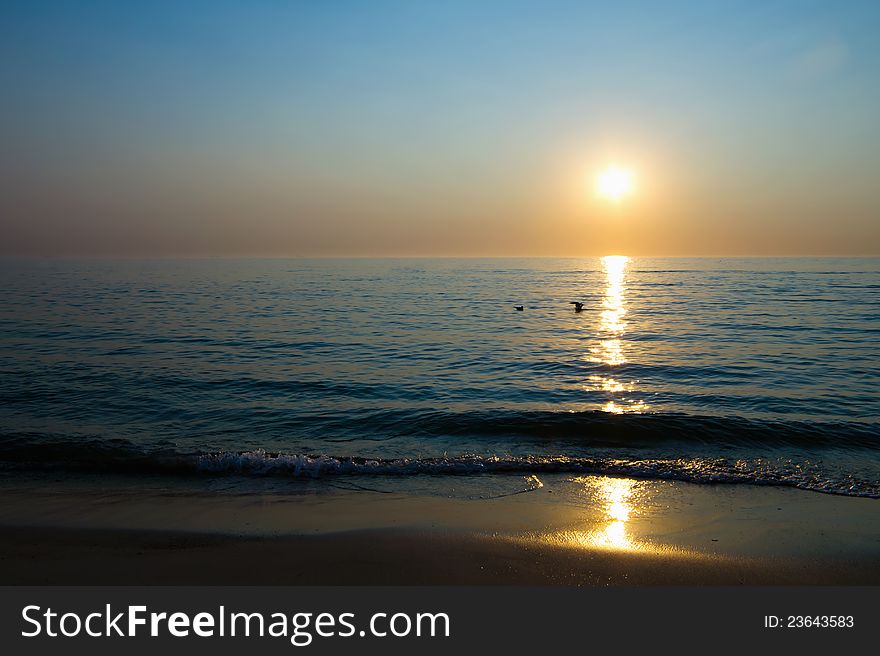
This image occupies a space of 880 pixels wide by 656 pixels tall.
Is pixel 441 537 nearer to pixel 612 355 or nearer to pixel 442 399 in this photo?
pixel 442 399

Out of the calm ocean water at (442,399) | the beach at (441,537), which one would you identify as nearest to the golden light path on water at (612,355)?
the calm ocean water at (442,399)

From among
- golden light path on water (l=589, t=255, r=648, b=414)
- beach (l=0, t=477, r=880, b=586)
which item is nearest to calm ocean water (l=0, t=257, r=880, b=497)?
golden light path on water (l=589, t=255, r=648, b=414)

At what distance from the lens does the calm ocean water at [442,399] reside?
11773 millimetres

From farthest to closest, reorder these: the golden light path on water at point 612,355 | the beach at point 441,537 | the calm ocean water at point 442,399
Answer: the golden light path on water at point 612,355, the calm ocean water at point 442,399, the beach at point 441,537

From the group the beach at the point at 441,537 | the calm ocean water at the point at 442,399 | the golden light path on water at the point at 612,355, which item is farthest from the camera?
the golden light path on water at the point at 612,355

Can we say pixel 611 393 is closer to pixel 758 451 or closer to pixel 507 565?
pixel 758 451

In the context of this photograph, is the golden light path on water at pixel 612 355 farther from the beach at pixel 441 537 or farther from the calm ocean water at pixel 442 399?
the beach at pixel 441 537

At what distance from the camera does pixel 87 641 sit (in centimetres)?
514

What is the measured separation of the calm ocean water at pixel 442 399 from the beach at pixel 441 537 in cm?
150

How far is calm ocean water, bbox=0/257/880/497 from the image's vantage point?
38.6 ft

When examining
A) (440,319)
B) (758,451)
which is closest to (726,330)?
(440,319)

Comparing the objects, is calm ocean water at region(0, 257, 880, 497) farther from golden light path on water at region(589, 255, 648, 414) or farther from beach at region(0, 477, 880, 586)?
beach at region(0, 477, 880, 586)

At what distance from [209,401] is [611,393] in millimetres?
12794

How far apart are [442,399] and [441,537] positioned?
9946mm
